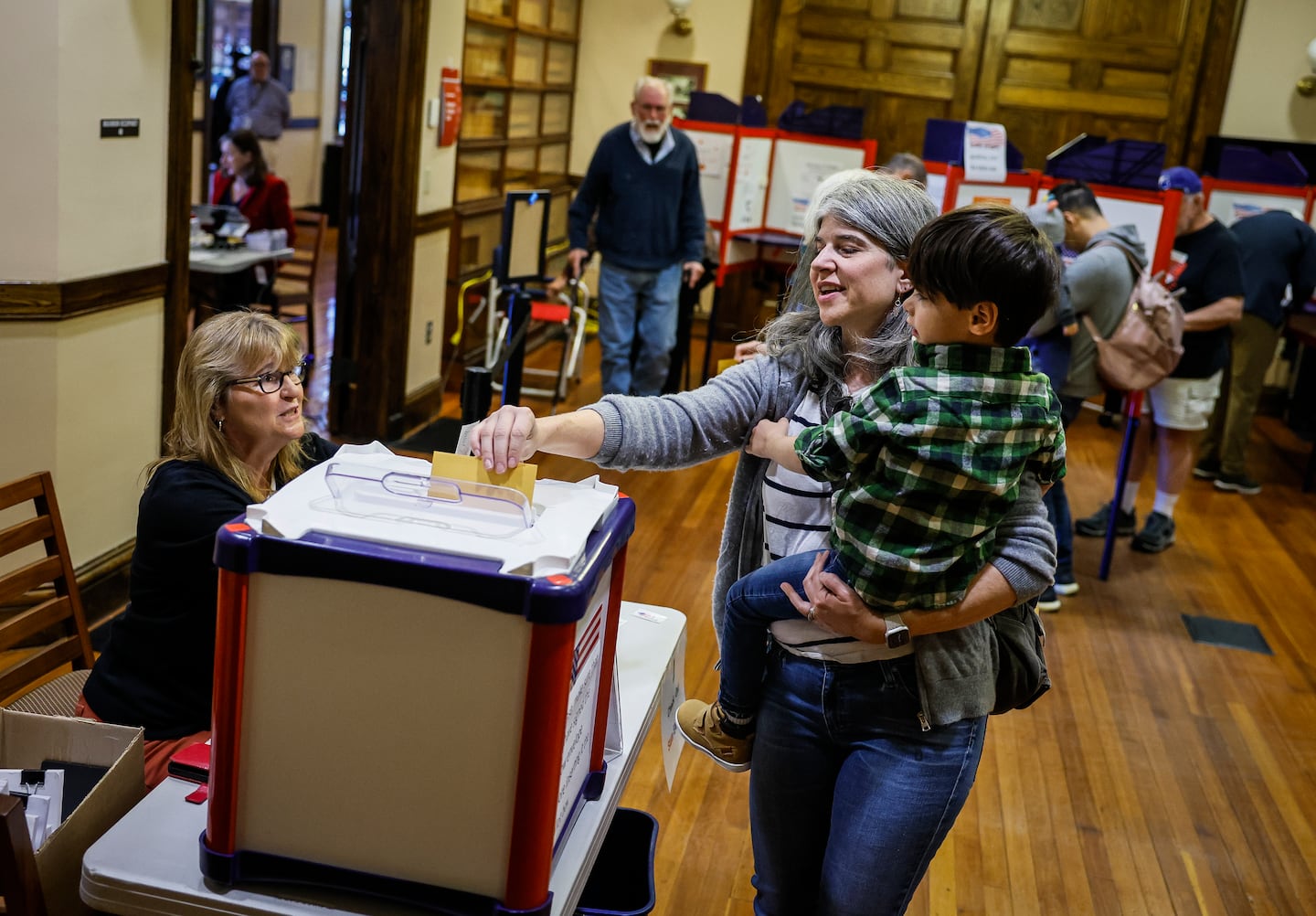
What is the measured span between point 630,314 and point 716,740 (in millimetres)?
4257

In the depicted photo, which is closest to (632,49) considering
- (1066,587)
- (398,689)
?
(1066,587)

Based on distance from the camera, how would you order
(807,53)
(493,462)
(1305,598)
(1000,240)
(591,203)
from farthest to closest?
(807,53) → (591,203) → (1305,598) → (1000,240) → (493,462)

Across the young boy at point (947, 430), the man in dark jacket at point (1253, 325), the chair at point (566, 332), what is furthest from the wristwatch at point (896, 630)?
the man in dark jacket at point (1253, 325)

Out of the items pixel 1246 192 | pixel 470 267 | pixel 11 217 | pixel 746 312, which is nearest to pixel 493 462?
pixel 11 217

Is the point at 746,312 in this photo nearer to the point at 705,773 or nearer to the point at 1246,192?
the point at 1246,192

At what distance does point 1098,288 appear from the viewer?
4.14 m

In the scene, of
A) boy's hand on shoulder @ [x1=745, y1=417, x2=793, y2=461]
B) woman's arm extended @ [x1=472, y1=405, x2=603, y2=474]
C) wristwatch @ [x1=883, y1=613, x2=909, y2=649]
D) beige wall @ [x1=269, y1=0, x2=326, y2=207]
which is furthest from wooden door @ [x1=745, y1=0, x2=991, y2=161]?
wristwatch @ [x1=883, y1=613, x2=909, y2=649]

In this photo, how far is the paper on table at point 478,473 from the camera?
1.25 meters

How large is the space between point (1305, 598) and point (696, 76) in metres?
5.25

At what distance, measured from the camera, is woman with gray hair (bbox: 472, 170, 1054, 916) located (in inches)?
60.2

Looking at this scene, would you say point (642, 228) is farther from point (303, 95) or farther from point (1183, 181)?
point (303, 95)

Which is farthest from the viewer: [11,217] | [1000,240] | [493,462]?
[11,217]

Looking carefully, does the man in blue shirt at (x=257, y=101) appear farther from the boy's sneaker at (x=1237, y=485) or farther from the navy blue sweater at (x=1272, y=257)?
the boy's sneaker at (x=1237, y=485)

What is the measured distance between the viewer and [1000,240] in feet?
Answer: 4.60
